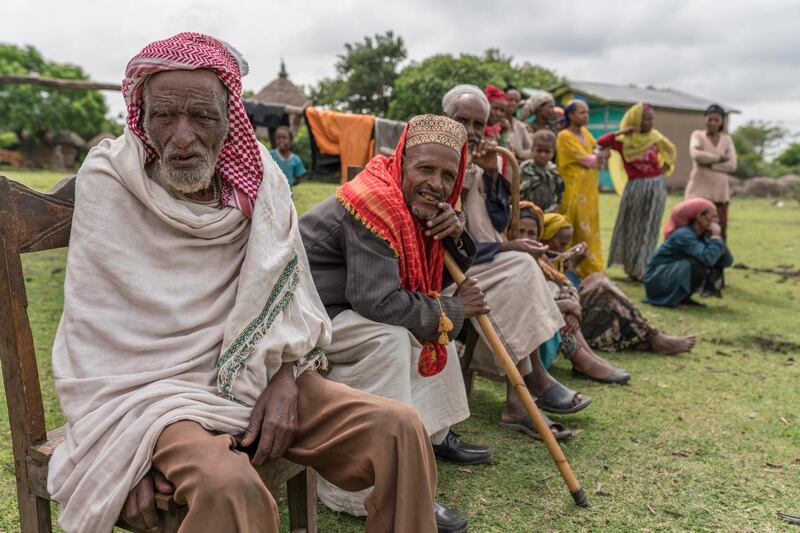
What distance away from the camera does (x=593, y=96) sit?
30.2 metres

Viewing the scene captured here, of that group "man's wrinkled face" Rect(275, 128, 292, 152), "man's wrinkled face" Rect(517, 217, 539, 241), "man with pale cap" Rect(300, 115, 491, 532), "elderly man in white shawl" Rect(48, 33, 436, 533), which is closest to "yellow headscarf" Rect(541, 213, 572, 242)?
"man's wrinkled face" Rect(517, 217, 539, 241)

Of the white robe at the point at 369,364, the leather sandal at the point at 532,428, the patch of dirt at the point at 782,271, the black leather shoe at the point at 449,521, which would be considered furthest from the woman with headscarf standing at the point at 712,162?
the black leather shoe at the point at 449,521

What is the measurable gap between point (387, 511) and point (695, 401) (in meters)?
3.08

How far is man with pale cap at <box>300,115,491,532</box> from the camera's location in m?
2.74

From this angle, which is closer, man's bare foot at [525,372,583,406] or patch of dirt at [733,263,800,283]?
man's bare foot at [525,372,583,406]

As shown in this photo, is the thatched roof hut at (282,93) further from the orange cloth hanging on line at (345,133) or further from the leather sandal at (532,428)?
the leather sandal at (532,428)

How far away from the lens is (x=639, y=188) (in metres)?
8.54

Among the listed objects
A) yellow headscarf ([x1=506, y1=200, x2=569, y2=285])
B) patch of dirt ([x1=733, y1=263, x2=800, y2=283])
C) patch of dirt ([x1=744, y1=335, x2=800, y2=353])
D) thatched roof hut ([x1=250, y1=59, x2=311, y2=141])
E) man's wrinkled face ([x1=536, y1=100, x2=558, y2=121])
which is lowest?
patch of dirt ([x1=733, y1=263, x2=800, y2=283])

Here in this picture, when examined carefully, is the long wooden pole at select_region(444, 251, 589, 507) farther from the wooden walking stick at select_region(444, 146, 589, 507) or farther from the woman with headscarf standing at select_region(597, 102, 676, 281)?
the woman with headscarf standing at select_region(597, 102, 676, 281)

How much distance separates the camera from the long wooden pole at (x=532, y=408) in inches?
117

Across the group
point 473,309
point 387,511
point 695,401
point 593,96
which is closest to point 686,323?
point 695,401

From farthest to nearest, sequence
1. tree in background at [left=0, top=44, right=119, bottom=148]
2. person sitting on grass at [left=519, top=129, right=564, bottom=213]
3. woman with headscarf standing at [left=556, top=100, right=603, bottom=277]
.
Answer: tree in background at [left=0, top=44, right=119, bottom=148] < woman with headscarf standing at [left=556, top=100, right=603, bottom=277] < person sitting on grass at [left=519, top=129, right=564, bottom=213]

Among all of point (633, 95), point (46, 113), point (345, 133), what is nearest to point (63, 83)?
point (345, 133)

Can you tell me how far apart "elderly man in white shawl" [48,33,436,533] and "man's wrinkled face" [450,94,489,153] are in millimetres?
1773
